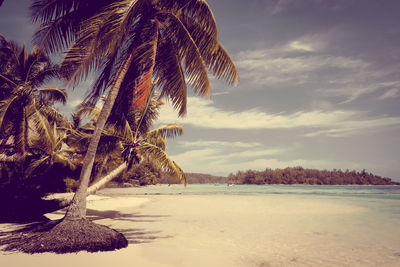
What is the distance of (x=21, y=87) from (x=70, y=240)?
851 centimetres

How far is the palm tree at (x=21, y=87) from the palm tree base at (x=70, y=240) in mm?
6050

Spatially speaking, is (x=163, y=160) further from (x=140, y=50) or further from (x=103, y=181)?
(x=140, y=50)

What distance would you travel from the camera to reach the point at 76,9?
6730 mm

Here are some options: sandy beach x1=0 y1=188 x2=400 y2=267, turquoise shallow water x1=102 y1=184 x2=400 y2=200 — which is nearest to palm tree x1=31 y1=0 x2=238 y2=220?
sandy beach x1=0 y1=188 x2=400 y2=267

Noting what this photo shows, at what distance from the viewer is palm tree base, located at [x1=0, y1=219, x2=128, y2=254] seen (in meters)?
5.48

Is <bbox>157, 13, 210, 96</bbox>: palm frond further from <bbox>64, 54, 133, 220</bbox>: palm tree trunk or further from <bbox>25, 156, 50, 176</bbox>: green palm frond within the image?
<bbox>25, 156, 50, 176</bbox>: green palm frond

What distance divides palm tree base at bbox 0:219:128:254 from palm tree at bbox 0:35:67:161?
6.05 meters

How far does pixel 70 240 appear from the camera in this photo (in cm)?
564

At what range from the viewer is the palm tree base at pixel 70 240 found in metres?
5.48

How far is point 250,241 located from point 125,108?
19.8 ft

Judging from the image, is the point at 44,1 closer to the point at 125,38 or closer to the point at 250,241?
the point at 125,38

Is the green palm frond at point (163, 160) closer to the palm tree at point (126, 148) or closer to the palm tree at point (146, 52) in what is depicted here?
the palm tree at point (126, 148)

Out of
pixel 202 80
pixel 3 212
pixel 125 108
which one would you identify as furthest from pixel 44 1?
pixel 3 212

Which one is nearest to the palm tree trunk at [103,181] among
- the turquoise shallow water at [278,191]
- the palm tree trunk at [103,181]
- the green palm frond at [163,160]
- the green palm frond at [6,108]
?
the palm tree trunk at [103,181]
